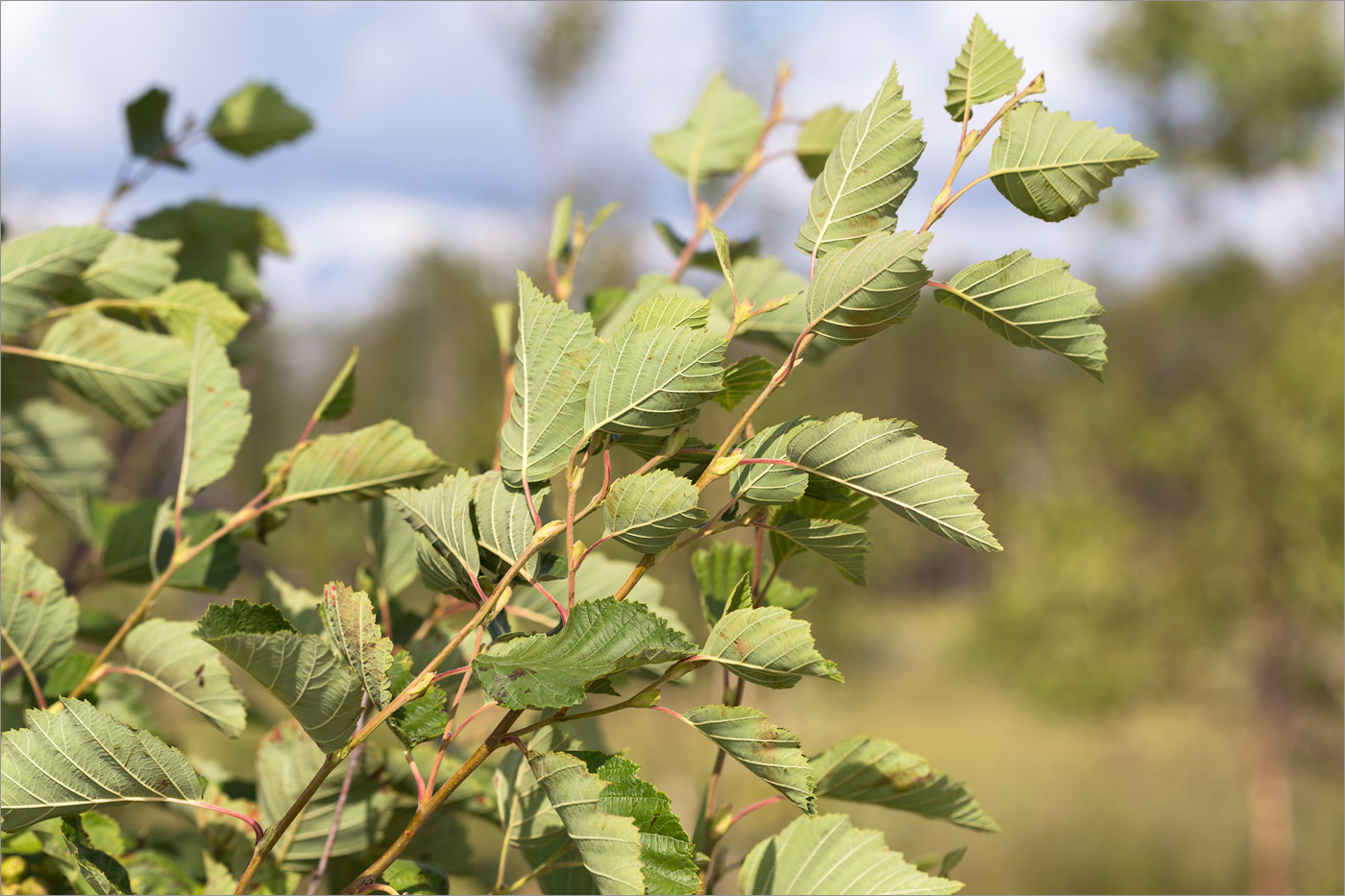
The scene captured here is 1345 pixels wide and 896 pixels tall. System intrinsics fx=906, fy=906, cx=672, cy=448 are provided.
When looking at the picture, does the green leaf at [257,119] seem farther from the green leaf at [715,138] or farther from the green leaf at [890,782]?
the green leaf at [890,782]

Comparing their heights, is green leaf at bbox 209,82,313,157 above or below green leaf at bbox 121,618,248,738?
above

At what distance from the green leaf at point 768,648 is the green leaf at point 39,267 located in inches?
24.5

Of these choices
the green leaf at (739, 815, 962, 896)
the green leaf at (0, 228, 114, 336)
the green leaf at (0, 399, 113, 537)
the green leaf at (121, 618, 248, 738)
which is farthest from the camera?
the green leaf at (0, 399, 113, 537)

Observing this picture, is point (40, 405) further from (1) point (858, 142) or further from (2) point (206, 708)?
(1) point (858, 142)

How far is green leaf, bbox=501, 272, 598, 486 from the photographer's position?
45 centimetres

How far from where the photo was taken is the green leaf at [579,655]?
1.19ft

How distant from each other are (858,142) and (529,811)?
42 centimetres

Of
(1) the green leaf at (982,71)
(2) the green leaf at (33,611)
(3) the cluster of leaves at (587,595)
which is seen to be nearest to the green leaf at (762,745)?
(3) the cluster of leaves at (587,595)

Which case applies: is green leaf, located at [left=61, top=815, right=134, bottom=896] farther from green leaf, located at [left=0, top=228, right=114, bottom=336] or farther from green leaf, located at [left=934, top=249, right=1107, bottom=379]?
green leaf, located at [left=934, top=249, right=1107, bottom=379]

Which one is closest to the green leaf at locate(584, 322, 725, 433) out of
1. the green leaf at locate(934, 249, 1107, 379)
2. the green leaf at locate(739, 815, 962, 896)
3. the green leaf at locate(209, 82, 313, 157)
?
the green leaf at locate(934, 249, 1107, 379)

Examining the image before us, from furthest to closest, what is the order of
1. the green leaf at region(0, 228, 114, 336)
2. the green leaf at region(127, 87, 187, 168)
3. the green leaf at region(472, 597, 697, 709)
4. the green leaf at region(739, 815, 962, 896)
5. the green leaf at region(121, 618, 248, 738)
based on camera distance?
the green leaf at region(127, 87, 187, 168) → the green leaf at region(0, 228, 114, 336) → the green leaf at region(121, 618, 248, 738) → the green leaf at region(739, 815, 962, 896) → the green leaf at region(472, 597, 697, 709)

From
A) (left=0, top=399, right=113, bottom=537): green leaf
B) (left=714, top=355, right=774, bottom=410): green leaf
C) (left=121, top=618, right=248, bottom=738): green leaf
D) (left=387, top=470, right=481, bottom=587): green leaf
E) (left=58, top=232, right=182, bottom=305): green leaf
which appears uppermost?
(left=58, top=232, right=182, bottom=305): green leaf

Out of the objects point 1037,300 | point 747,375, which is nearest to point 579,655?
point 747,375

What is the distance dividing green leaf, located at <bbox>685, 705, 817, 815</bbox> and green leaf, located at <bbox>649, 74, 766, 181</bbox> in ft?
1.96
